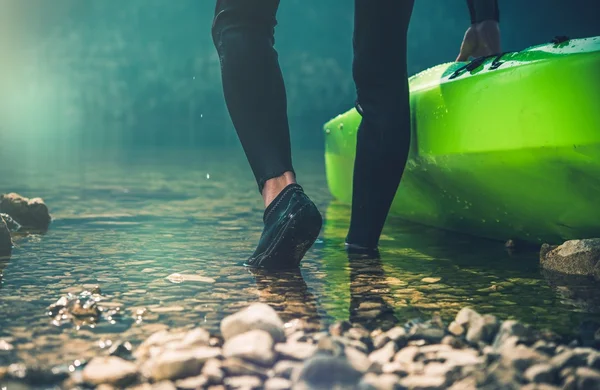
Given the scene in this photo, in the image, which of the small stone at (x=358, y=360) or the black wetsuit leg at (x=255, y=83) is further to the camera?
the black wetsuit leg at (x=255, y=83)

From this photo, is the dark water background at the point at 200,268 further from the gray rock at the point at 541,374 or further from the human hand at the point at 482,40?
the human hand at the point at 482,40

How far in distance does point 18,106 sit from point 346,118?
65.9 feet

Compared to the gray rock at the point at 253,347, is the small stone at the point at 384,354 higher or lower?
lower

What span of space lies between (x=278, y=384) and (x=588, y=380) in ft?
1.13

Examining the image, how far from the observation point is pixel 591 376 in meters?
0.84

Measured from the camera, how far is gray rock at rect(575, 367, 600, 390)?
2.71ft

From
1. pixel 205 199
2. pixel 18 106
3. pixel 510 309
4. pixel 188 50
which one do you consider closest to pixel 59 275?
pixel 510 309

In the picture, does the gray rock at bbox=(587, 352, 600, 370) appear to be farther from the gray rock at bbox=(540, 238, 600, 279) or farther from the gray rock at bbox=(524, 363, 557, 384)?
the gray rock at bbox=(540, 238, 600, 279)

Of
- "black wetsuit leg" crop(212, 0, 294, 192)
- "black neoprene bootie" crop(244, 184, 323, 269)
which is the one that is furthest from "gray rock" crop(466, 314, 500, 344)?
"black wetsuit leg" crop(212, 0, 294, 192)

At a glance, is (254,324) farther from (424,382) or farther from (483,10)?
(483,10)

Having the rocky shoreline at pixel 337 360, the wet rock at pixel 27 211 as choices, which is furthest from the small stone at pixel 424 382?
the wet rock at pixel 27 211

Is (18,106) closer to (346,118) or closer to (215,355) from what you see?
(346,118)

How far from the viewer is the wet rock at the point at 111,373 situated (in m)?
0.89

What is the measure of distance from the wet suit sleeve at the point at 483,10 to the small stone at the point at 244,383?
1589 millimetres
